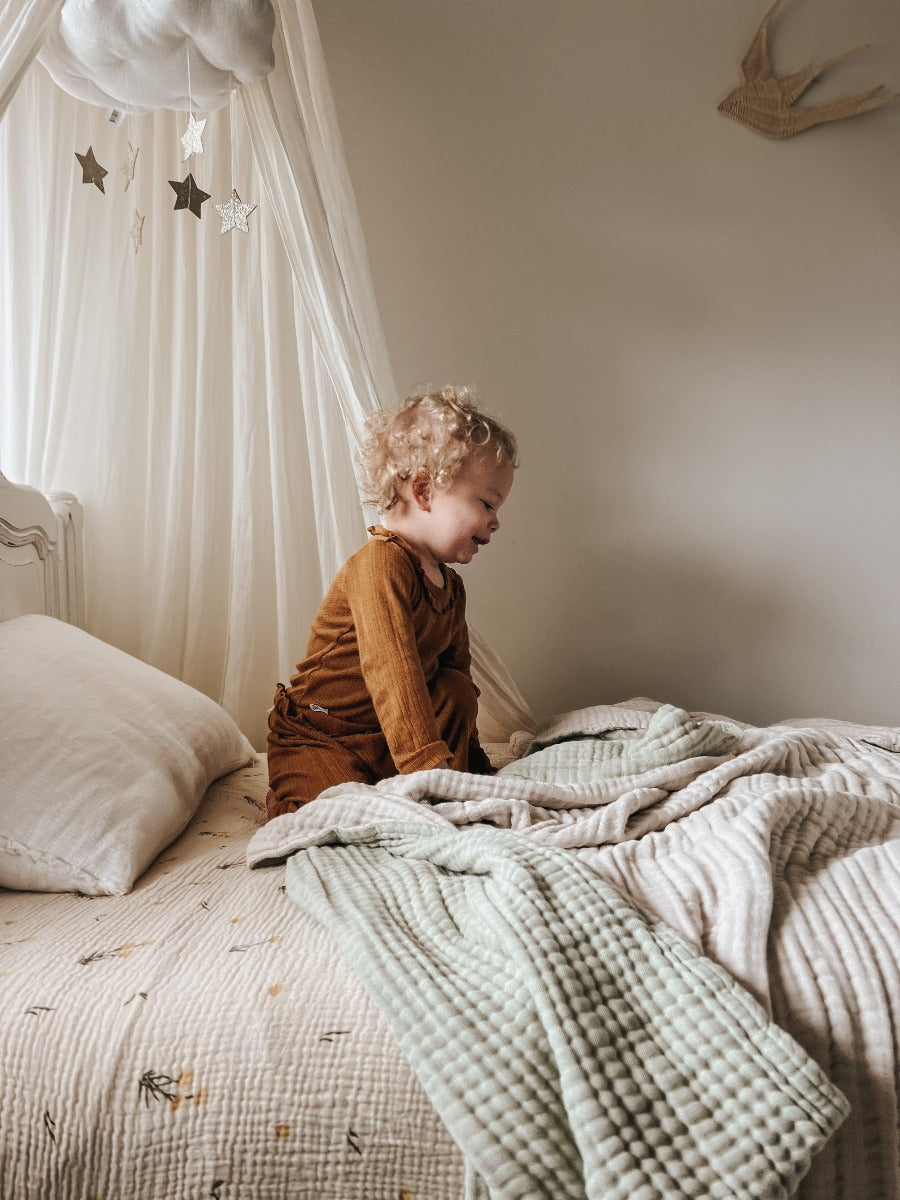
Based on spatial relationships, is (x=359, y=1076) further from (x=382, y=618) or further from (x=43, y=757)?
(x=382, y=618)

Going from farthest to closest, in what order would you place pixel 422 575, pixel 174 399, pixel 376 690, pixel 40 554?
1. pixel 174 399
2. pixel 40 554
3. pixel 422 575
4. pixel 376 690

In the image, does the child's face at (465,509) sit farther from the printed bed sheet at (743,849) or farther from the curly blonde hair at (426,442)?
the printed bed sheet at (743,849)

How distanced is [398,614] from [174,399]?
783mm

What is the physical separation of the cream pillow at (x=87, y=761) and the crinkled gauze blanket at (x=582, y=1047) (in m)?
A: 0.35

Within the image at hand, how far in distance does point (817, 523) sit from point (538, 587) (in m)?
0.73

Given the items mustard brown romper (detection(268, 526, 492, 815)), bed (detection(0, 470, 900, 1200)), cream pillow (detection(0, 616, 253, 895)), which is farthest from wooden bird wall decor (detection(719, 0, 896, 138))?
cream pillow (detection(0, 616, 253, 895))

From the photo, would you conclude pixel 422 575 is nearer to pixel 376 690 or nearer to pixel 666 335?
→ pixel 376 690

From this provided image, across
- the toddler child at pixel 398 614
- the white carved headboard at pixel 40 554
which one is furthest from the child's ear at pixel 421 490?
the white carved headboard at pixel 40 554

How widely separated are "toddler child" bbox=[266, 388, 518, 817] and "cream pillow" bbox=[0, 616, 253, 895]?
0.56ft

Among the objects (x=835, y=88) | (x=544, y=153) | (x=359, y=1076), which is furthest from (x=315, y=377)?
(x=835, y=88)

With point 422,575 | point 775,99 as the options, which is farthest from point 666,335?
point 422,575

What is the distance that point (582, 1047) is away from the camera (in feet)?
2.39

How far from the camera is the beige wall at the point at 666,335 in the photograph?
2252 millimetres

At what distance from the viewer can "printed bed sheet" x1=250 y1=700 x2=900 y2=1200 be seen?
2.60 feet
